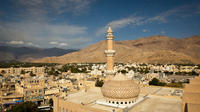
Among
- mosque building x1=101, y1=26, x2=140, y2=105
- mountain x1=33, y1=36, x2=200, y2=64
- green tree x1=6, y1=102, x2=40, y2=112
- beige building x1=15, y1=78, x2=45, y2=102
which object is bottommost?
green tree x1=6, y1=102, x2=40, y2=112

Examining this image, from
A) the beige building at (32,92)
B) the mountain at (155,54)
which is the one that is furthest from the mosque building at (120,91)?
the mountain at (155,54)

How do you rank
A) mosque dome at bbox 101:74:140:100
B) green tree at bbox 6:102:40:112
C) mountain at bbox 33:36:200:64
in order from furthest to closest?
mountain at bbox 33:36:200:64, green tree at bbox 6:102:40:112, mosque dome at bbox 101:74:140:100

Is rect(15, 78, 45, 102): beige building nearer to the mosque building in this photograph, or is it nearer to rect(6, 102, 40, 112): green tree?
rect(6, 102, 40, 112): green tree

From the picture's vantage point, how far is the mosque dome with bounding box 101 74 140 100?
49.3 feet

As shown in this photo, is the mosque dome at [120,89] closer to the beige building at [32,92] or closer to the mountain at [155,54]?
the beige building at [32,92]

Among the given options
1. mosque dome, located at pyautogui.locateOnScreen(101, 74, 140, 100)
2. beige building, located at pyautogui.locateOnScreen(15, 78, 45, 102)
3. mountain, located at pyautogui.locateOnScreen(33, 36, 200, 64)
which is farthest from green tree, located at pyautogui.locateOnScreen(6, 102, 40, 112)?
mountain, located at pyautogui.locateOnScreen(33, 36, 200, 64)

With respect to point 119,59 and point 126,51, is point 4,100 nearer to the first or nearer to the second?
point 119,59

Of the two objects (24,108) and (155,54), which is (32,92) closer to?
(24,108)

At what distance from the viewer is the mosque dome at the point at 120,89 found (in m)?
15.0

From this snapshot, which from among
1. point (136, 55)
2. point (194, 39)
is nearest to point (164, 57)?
point (136, 55)

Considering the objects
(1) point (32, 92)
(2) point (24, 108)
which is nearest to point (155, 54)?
(1) point (32, 92)

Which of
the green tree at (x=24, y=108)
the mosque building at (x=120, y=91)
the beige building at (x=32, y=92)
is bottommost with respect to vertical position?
the green tree at (x=24, y=108)

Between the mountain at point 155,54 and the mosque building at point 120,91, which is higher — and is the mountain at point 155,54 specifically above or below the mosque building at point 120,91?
above

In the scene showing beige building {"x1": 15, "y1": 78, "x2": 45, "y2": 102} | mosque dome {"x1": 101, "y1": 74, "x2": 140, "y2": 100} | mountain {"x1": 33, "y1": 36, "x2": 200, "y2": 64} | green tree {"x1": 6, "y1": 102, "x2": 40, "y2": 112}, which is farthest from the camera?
mountain {"x1": 33, "y1": 36, "x2": 200, "y2": 64}
